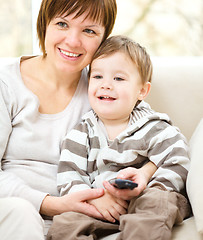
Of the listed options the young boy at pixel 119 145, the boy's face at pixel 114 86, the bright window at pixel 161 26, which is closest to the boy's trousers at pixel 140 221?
the young boy at pixel 119 145

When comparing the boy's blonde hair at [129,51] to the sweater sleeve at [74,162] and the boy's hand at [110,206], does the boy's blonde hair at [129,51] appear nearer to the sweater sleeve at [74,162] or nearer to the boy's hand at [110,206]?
the sweater sleeve at [74,162]

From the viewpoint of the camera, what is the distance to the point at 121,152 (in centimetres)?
162

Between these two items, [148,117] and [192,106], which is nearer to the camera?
[148,117]

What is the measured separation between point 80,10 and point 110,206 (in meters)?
0.74

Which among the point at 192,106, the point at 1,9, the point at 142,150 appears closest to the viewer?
the point at 142,150

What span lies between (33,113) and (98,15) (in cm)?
46

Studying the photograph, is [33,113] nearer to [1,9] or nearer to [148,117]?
[148,117]

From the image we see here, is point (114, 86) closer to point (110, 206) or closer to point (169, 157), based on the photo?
point (169, 157)

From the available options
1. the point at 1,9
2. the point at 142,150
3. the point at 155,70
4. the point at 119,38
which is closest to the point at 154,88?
the point at 155,70

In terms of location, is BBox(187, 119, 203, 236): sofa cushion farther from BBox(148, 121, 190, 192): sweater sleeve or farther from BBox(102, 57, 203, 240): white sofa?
BBox(102, 57, 203, 240): white sofa

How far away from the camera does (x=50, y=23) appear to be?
169 cm

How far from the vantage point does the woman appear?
1.58m

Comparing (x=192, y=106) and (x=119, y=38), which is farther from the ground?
(x=119, y=38)

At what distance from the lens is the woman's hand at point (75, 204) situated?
148cm
